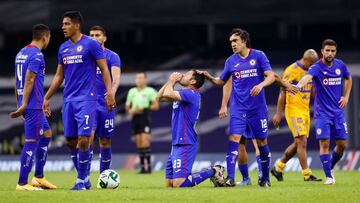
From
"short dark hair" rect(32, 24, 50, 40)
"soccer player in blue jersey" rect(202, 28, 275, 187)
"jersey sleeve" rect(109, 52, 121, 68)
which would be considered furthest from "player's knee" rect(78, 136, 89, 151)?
"soccer player in blue jersey" rect(202, 28, 275, 187)

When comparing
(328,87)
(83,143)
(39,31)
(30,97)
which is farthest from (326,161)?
(39,31)

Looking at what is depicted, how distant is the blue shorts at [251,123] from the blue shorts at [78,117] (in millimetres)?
2552

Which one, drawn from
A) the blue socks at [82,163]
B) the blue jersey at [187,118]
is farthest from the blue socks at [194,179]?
the blue socks at [82,163]

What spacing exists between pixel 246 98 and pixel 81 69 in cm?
287

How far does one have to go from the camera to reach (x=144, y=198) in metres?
11.9

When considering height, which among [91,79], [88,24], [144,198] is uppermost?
[88,24]

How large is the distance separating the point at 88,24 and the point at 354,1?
872 centimetres

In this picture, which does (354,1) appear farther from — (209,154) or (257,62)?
(257,62)

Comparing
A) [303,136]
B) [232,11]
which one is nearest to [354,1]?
[232,11]

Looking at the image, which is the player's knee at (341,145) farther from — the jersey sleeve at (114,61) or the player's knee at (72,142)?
the player's knee at (72,142)

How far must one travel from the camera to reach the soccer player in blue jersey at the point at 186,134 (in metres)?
13.9

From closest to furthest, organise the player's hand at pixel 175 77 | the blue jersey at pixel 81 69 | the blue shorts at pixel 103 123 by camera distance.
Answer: the blue jersey at pixel 81 69
the player's hand at pixel 175 77
the blue shorts at pixel 103 123

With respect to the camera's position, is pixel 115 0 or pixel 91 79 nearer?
pixel 91 79

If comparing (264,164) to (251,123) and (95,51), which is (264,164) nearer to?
(251,123)
